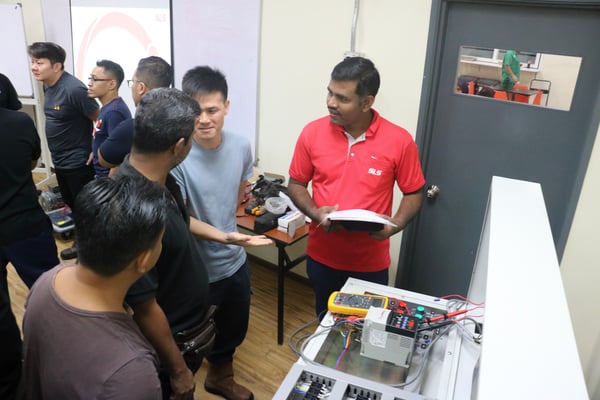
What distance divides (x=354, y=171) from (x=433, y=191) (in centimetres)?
91

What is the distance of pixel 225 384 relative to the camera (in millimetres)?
2107

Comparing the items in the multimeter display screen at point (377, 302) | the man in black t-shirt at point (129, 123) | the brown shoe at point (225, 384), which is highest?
the man in black t-shirt at point (129, 123)

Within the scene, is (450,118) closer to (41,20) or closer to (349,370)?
(349,370)

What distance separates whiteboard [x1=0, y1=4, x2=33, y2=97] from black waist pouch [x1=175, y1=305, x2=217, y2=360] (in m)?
4.21

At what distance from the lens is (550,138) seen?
2.16 metres

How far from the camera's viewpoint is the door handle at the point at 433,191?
8.31 feet

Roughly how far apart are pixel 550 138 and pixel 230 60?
212 cm

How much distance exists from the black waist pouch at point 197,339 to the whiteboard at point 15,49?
4.21 m

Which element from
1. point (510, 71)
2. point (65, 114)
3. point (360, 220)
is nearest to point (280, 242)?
point (360, 220)

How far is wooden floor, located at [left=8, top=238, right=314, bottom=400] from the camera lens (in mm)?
2264

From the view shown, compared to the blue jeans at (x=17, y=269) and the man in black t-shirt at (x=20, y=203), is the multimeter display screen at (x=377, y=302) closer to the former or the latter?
the blue jeans at (x=17, y=269)

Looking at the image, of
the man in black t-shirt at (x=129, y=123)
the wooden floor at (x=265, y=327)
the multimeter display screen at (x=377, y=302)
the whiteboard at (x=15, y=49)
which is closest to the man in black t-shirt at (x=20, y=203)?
the man in black t-shirt at (x=129, y=123)

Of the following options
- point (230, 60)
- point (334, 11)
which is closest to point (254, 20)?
point (230, 60)

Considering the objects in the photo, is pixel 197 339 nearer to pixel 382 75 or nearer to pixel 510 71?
pixel 382 75
